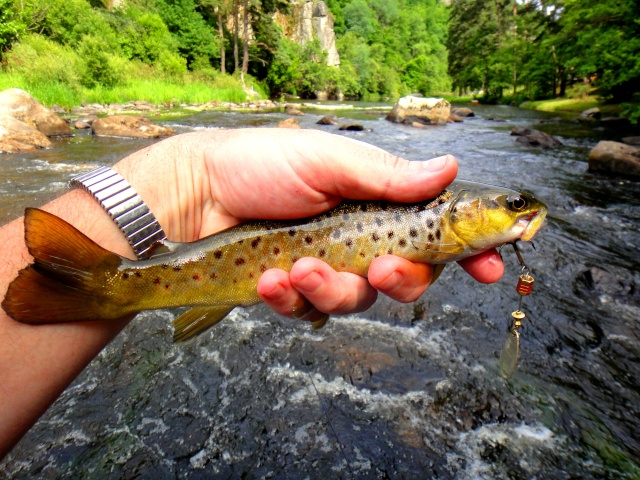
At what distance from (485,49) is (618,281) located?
68.5 metres

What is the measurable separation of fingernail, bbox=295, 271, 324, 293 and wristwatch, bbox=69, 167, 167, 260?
34.7 inches

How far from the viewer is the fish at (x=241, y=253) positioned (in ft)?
6.77

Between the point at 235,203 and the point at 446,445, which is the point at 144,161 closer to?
the point at 235,203

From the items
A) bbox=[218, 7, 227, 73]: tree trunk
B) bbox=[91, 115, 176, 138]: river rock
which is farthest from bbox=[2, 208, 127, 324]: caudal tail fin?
bbox=[218, 7, 227, 73]: tree trunk

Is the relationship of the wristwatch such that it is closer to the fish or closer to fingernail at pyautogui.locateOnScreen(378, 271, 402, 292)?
the fish

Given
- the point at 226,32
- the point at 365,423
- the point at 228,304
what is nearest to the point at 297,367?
the point at 365,423

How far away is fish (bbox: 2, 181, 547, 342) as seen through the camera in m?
2.06

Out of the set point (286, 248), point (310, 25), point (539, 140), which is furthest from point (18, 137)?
point (310, 25)

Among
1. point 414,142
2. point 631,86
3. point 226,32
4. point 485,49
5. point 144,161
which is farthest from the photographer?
point 485,49

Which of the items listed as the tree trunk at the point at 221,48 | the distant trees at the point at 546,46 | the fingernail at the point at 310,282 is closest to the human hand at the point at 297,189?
the fingernail at the point at 310,282

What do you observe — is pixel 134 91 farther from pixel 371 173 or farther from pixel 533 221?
pixel 533 221

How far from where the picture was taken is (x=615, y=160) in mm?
12820

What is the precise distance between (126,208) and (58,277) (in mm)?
535

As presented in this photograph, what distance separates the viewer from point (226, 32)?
54250 millimetres
